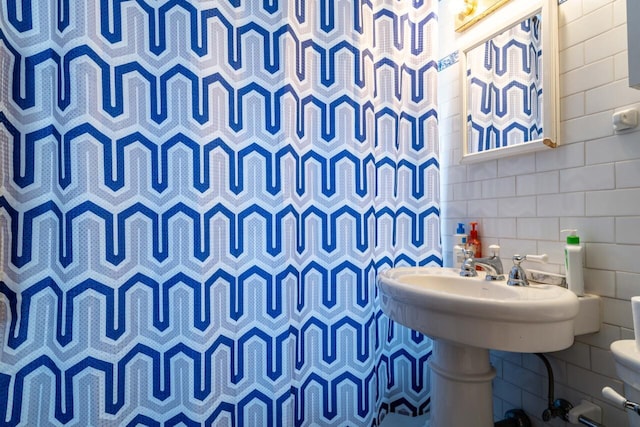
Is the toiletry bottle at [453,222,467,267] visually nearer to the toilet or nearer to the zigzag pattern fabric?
the zigzag pattern fabric

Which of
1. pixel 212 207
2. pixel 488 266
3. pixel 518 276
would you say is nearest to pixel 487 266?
pixel 488 266

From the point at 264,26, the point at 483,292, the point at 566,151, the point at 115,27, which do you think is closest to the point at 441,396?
the point at 483,292

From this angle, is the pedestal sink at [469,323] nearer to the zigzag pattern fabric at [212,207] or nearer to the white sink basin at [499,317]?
the white sink basin at [499,317]

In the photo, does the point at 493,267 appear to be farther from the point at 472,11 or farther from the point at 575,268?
the point at 472,11

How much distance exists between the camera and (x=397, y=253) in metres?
1.51

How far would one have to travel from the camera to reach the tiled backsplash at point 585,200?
972 mm

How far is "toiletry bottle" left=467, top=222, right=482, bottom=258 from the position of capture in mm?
1418

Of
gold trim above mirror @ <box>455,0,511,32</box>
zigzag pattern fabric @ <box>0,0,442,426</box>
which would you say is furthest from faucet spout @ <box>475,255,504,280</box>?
gold trim above mirror @ <box>455,0,511,32</box>

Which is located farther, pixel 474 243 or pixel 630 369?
pixel 474 243

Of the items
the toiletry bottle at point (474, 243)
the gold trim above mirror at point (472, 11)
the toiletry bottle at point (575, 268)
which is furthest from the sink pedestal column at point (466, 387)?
the gold trim above mirror at point (472, 11)

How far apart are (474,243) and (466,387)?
56 centimetres

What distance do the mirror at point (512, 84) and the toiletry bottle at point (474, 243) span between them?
0.90ft

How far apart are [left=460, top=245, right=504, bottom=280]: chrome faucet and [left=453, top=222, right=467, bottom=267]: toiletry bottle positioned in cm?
17

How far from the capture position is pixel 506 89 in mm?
1316
